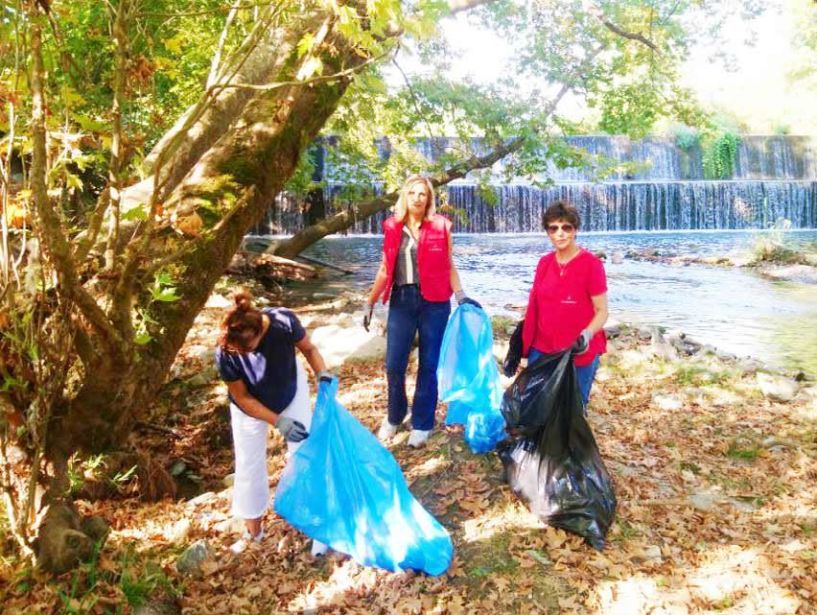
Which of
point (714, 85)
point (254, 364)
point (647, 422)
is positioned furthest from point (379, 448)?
point (714, 85)

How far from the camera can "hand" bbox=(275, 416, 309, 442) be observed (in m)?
2.65

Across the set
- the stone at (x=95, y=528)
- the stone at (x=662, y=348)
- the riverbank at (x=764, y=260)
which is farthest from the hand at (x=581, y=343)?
the riverbank at (x=764, y=260)

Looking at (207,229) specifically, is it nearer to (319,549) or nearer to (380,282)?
(380,282)

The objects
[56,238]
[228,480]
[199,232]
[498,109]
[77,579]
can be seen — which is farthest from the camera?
[498,109]

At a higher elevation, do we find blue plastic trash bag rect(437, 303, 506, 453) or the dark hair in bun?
the dark hair in bun

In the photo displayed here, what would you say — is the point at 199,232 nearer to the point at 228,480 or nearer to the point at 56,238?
the point at 56,238

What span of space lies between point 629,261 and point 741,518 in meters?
12.4

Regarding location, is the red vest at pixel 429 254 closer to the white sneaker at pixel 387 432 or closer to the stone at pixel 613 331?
the white sneaker at pixel 387 432

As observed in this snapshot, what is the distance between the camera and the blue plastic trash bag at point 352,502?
266 centimetres

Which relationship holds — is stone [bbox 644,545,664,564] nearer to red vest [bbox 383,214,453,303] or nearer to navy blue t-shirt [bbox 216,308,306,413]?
red vest [bbox 383,214,453,303]

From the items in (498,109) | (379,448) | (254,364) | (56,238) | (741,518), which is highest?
(498,109)

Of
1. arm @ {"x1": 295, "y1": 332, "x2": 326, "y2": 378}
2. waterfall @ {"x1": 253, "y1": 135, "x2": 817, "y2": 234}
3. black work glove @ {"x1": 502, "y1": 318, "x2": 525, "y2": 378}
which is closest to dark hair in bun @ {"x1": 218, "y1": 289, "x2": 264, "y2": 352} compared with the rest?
arm @ {"x1": 295, "y1": 332, "x2": 326, "y2": 378}

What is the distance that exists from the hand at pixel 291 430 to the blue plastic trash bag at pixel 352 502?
0.17 ft

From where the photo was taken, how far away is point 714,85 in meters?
35.6
